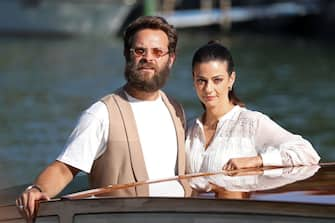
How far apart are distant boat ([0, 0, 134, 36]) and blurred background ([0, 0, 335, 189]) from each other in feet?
0.11

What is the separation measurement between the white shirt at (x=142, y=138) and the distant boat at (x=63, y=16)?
3461 cm

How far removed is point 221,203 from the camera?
3.36 metres

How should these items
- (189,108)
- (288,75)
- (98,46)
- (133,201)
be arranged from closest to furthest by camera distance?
(133,201), (189,108), (288,75), (98,46)

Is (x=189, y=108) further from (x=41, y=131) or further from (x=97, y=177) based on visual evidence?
(x=97, y=177)

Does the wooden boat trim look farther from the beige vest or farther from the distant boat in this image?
the distant boat

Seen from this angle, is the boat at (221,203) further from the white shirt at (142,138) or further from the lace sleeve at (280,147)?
the white shirt at (142,138)

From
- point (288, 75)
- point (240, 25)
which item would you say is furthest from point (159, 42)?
point (240, 25)

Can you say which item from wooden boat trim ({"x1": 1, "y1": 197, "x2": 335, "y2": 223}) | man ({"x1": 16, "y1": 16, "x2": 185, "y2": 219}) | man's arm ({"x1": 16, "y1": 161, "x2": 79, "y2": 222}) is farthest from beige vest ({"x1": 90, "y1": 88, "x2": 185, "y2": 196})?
wooden boat trim ({"x1": 1, "y1": 197, "x2": 335, "y2": 223})

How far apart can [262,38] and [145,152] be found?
35.1m

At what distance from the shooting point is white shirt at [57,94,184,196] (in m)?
4.39

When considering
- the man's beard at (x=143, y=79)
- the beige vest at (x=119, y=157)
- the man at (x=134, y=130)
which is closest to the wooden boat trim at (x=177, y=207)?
the man at (x=134, y=130)

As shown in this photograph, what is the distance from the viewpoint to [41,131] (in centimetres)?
1662

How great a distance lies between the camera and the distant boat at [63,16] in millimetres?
39656

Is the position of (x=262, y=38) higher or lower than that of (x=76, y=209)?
higher
